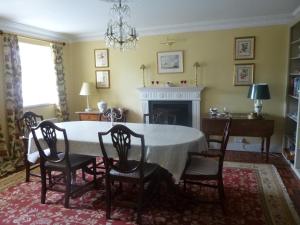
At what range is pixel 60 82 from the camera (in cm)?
558

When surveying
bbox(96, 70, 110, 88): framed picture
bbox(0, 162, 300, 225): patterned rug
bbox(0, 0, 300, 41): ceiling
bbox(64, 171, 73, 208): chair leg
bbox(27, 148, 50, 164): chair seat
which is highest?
bbox(0, 0, 300, 41): ceiling

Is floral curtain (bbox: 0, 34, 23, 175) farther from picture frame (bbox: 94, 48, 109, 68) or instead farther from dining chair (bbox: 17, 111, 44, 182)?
picture frame (bbox: 94, 48, 109, 68)

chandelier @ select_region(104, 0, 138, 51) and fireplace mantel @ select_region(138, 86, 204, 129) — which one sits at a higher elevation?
chandelier @ select_region(104, 0, 138, 51)

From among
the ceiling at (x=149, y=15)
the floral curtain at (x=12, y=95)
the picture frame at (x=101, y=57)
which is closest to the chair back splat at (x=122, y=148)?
the ceiling at (x=149, y=15)

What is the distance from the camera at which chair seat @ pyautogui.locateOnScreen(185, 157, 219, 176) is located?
2579mm

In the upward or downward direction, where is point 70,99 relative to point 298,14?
downward

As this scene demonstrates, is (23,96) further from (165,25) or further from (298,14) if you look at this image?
(298,14)

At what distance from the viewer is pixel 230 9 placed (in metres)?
3.90

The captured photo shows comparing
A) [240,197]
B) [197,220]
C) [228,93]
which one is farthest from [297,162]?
[197,220]

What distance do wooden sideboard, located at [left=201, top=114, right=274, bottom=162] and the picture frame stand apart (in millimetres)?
2573

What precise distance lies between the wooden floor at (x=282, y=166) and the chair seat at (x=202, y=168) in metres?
0.98

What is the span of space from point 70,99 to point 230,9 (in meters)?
4.00

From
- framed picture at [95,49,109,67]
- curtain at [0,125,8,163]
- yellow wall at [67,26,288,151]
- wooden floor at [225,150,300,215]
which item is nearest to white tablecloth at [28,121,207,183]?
wooden floor at [225,150,300,215]

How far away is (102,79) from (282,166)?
3.96m
